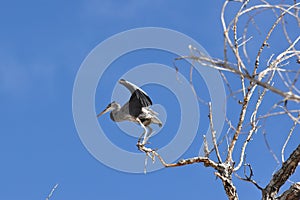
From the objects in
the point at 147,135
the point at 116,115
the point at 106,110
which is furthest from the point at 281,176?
the point at 106,110

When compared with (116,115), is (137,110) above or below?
below

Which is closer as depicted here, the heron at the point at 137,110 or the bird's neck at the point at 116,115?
the heron at the point at 137,110

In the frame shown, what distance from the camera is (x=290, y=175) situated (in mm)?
2812

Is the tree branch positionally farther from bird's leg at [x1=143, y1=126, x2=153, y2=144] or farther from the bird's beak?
the bird's beak

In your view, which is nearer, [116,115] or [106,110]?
[116,115]

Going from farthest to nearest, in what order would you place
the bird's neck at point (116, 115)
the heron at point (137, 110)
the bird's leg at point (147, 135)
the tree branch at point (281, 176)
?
the bird's neck at point (116, 115)
the heron at point (137, 110)
the bird's leg at point (147, 135)
the tree branch at point (281, 176)

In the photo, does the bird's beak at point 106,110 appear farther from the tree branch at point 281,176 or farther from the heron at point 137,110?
the tree branch at point 281,176

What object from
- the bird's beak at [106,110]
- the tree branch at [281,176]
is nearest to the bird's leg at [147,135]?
the bird's beak at [106,110]

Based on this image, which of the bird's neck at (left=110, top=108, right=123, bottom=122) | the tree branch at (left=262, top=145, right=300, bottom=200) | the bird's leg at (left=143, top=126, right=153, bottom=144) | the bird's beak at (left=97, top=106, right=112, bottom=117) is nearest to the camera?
the tree branch at (left=262, top=145, right=300, bottom=200)

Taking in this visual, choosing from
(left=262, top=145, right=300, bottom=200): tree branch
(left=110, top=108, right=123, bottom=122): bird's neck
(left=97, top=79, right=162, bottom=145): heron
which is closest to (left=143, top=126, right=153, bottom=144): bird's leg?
(left=97, top=79, right=162, bottom=145): heron

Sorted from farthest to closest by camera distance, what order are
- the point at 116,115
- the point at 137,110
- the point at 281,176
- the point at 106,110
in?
1. the point at 106,110
2. the point at 116,115
3. the point at 137,110
4. the point at 281,176

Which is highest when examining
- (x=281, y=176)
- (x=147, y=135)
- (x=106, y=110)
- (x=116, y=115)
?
(x=106, y=110)

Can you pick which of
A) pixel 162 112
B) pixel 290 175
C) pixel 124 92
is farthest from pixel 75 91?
pixel 290 175

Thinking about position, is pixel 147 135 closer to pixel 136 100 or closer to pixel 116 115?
pixel 136 100
